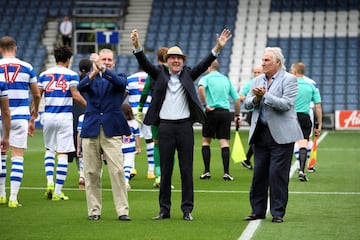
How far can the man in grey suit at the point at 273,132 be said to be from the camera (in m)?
11.2

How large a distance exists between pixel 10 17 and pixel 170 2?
7372mm

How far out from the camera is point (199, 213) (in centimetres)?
1200

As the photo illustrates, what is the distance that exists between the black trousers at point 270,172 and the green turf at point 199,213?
0.96 ft

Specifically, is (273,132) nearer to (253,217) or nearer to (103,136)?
(253,217)

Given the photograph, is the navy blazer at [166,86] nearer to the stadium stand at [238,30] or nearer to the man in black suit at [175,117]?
the man in black suit at [175,117]

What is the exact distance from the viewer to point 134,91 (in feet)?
54.5

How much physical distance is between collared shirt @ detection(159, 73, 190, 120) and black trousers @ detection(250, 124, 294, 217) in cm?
91

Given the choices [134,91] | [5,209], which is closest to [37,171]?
[134,91]

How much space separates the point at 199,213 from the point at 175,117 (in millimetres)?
1386

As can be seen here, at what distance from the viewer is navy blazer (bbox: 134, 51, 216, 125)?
1132cm

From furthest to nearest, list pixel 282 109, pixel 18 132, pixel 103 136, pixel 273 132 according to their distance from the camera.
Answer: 1. pixel 18 132
2. pixel 103 136
3. pixel 273 132
4. pixel 282 109

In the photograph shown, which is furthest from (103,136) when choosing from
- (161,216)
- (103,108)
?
(161,216)

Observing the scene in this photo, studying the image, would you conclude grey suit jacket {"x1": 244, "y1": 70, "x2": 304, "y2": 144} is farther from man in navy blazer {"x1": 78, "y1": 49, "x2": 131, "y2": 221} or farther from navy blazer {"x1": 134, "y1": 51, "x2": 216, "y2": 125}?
man in navy blazer {"x1": 78, "y1": 49, "x2": 131, "y2": 221}

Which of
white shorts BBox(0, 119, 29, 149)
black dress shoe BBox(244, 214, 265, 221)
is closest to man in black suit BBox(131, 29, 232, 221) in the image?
black dress shoe BBox(244, 214, 265, 221)
